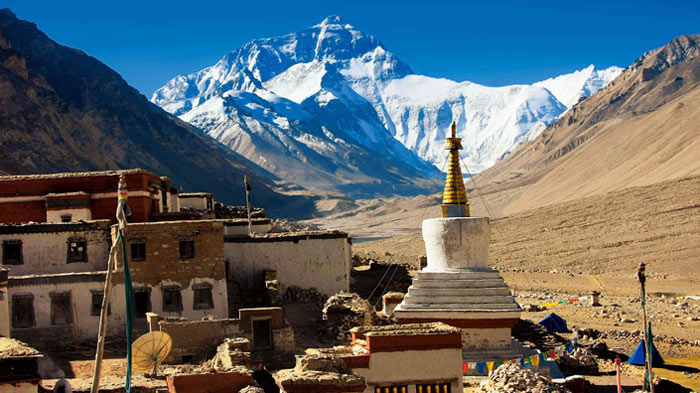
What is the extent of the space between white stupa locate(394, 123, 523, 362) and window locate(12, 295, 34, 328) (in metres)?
9.28

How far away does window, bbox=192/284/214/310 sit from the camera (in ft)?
73.1

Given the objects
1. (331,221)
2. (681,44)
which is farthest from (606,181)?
(681,44)

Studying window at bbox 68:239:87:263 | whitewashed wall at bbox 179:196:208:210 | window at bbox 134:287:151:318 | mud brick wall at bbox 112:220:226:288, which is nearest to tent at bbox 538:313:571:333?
mud brick wall at bbox 112:220:226:288

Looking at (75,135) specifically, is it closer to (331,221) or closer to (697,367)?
(331,221)

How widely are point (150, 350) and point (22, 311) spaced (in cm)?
571

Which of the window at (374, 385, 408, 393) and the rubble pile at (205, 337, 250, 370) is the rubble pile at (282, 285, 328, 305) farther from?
the window at (374, 385, 408, 393)

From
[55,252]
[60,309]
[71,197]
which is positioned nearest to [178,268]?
[60,309]

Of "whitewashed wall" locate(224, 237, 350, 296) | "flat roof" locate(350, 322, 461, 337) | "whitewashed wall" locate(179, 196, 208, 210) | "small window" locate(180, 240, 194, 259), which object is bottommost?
"flat roof" locate(350, 322, 461, 337)

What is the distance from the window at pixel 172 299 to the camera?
2212 cm

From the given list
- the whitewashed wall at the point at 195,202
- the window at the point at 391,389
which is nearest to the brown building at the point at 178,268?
the window at the point at 391,389

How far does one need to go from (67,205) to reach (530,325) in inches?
603

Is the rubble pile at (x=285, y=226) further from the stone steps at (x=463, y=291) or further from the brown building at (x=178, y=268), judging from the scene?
the stone steps at (x=463, y=291)

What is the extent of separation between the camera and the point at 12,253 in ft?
76.3

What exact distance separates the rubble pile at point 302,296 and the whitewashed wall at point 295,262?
0.13m
